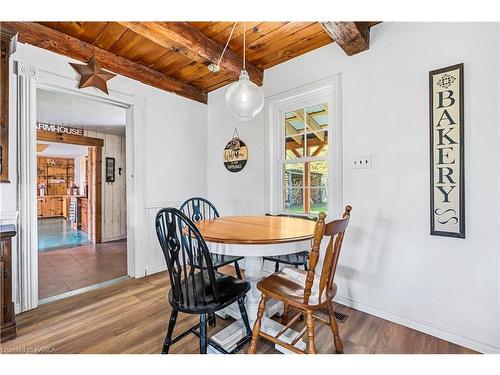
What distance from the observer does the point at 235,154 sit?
3.14 meters

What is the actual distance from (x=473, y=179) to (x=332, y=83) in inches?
53.0

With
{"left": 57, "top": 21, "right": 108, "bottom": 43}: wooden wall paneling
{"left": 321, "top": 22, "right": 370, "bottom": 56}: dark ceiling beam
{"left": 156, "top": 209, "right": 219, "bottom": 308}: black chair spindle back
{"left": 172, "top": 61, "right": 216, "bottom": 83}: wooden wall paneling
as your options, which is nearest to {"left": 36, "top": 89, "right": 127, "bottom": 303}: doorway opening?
{"left": 57, "top": 21, "right": 108, "bottom": 43}: wooden wall paneling

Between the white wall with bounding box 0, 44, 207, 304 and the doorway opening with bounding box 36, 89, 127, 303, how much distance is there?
417mm

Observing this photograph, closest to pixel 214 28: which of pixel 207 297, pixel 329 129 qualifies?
pixel 329 129

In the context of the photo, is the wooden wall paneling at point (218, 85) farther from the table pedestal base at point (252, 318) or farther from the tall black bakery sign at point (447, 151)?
the table pedestal base at point (252, 318)

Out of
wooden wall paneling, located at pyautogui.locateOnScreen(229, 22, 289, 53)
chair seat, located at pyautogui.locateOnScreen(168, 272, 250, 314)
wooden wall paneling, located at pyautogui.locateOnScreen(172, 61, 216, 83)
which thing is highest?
wooden wall paneling, located at pyautogui.locateOnScreen(172, 61, 216, 83)

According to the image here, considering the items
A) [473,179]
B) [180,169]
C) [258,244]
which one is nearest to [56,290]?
[180,169]

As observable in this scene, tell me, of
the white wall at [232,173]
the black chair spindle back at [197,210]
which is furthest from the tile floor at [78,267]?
the white wall at [232,173]

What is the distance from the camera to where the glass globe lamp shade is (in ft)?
5.63

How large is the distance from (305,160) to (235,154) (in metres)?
0.96

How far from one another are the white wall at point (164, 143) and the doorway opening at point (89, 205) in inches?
16.4

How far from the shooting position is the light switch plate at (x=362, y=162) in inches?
80.4

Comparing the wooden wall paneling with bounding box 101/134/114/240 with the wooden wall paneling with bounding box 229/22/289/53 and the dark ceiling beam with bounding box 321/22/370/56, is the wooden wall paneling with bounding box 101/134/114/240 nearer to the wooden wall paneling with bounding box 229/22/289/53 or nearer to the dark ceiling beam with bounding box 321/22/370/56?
the wooden wall paneling with bounding box 229/22/289/53
